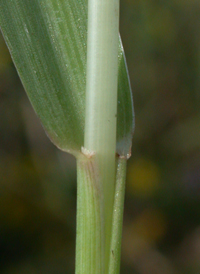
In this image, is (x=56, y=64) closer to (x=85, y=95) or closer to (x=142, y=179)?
(x=85, y=95)

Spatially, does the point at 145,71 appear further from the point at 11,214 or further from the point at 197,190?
the point at 11,214

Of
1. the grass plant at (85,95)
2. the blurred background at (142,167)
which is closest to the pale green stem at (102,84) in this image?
the grass plant at (85,95)

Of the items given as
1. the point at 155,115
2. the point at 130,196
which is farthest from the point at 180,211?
the point at 155,115

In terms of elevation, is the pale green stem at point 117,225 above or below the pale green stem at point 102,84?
below

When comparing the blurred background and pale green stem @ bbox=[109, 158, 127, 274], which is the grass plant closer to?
pale green stem @ bbox=[109, 158, 127, 274]

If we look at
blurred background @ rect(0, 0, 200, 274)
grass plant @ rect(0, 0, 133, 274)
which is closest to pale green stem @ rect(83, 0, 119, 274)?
grass plant @ rect(0, 0, 133, 274)

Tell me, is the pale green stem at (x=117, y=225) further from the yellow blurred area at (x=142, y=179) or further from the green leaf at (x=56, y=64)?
the yellow blurred area at (x=142, y=179)

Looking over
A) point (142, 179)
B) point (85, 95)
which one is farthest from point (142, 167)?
point (85, 95)
